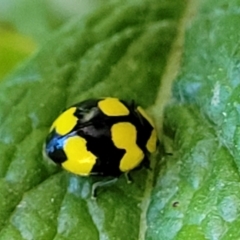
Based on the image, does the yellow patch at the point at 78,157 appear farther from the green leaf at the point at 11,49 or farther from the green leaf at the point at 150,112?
the green leaf at the point at 11,49

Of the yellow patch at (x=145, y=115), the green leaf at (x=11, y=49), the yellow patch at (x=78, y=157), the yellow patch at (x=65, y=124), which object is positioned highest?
the yellow patch at (x=65, y=124)

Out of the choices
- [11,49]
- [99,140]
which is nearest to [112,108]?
[99,140]

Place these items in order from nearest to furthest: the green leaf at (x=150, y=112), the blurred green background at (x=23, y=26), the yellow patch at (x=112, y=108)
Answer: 1. the green leaf at (x=150, y=112)
2. the yellow patch at (x=112, y=108)
3. the blurred green background at (x=23, y=26)

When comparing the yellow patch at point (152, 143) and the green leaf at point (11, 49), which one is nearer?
the yellow patch at point (152, 143)

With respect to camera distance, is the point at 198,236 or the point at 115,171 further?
the point at 115,171

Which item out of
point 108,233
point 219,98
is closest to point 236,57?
point 219,98

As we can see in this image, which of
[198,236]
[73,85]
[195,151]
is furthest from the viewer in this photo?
Result: [73,85]

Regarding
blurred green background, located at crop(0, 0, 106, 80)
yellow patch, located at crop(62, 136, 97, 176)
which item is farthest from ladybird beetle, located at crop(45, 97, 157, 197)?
blurred green background, located at crop(0, 0, 106, 80)

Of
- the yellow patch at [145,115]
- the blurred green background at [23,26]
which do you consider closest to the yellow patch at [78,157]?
the yellow patch at [145,115]

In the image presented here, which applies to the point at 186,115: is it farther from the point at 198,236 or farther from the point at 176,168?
the point at 198,236
